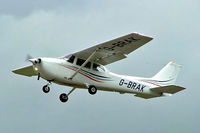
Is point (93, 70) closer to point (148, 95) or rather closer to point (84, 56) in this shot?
point (84, 56)

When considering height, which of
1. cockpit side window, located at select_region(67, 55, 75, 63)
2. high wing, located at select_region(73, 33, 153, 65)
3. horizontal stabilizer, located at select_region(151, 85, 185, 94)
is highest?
high wing, located at select_region(73, 33, 153, 65)

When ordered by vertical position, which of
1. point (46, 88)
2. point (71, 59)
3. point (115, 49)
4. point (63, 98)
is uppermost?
point (115, 49)

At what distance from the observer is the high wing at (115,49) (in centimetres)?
Answer: 2320

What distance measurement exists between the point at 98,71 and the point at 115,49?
4.65 ft

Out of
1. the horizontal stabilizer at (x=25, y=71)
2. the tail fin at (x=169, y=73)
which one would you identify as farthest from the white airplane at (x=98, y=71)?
the tail fin at (x=169, y=73)

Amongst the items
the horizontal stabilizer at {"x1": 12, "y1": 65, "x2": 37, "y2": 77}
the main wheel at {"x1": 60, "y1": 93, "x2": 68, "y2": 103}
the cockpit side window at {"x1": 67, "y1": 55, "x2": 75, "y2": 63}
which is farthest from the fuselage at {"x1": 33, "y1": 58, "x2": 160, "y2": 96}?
the horizontal stabilizer at {"x1": 12, "y1": 65, "x2": 37, "y2": 77}

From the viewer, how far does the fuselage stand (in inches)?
933

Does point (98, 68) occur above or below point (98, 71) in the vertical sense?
above

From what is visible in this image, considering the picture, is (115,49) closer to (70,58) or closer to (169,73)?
(70,58)

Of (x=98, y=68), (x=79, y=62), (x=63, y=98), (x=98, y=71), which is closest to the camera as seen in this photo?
(x=79, y=62)

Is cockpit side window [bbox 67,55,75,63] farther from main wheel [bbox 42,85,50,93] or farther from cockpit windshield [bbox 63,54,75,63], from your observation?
main wheel [bbox 42,85,50,93]

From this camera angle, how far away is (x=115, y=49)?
79.6ft

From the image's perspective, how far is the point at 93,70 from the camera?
2483 cm

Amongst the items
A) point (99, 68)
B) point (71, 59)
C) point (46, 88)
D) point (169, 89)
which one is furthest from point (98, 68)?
point (169, 89)
